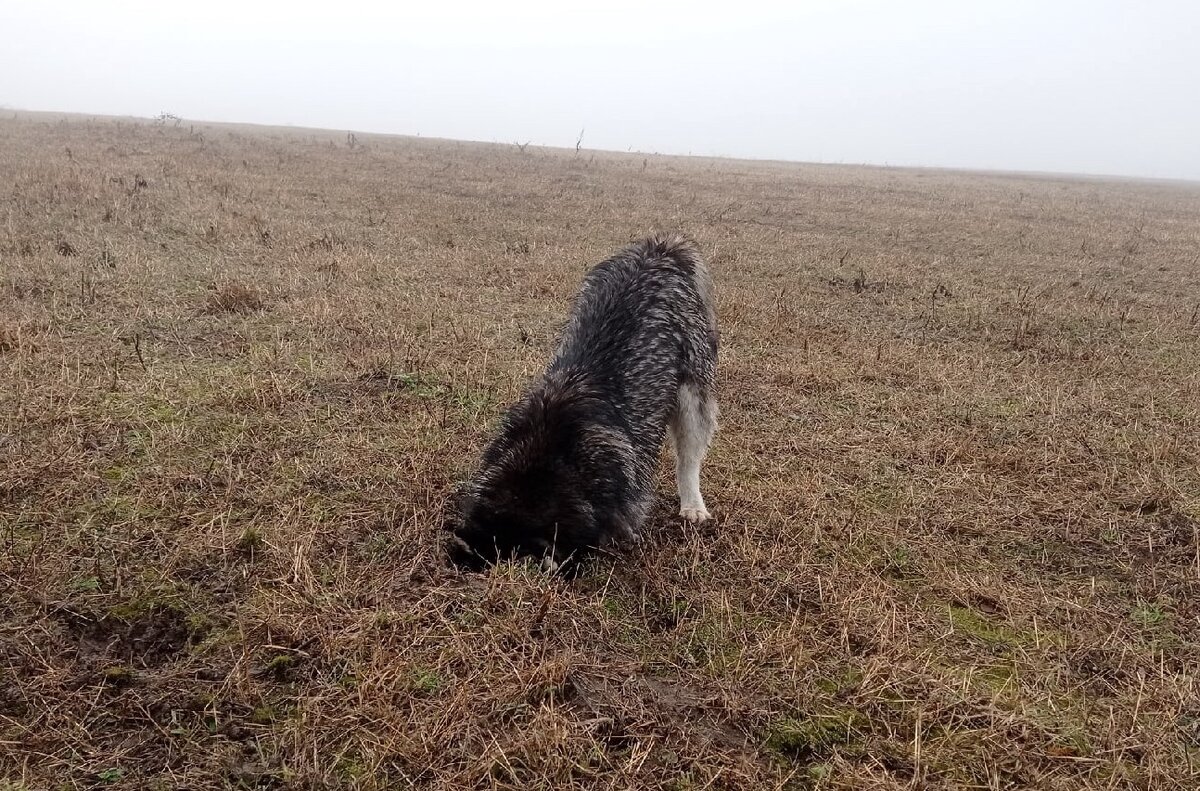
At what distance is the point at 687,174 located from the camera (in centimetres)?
3014

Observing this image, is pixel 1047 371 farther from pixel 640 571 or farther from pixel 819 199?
pixel 819 199

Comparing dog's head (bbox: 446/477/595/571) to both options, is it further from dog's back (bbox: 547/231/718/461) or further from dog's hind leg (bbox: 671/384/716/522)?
dog's hind leg (bbox: 671/384/716/522)

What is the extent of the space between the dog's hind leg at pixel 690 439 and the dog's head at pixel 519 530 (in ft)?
3.72

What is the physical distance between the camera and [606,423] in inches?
170

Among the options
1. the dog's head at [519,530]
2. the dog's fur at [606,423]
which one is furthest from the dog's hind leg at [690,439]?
the dog's head at [519,530]

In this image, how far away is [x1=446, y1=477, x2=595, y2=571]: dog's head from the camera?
3.87 meters

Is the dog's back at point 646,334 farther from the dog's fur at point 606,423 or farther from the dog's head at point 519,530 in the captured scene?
the dog's head at point 519,530

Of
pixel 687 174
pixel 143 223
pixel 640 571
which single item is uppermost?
pixel 687 174

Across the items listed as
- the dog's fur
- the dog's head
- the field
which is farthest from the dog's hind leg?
the dog's head

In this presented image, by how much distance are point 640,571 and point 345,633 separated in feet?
5.25

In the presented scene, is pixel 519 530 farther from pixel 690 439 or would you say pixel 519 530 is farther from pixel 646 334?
pixel 646 334

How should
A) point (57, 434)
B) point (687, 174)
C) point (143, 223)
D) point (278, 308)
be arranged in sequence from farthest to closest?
point (687, 174) < point (143, 223) < point (278, 308) < point (57, 434)

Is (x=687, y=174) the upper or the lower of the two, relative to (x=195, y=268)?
upper

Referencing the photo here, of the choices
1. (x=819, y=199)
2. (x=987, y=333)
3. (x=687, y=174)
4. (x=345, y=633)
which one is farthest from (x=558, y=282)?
(x=687, y=174)
